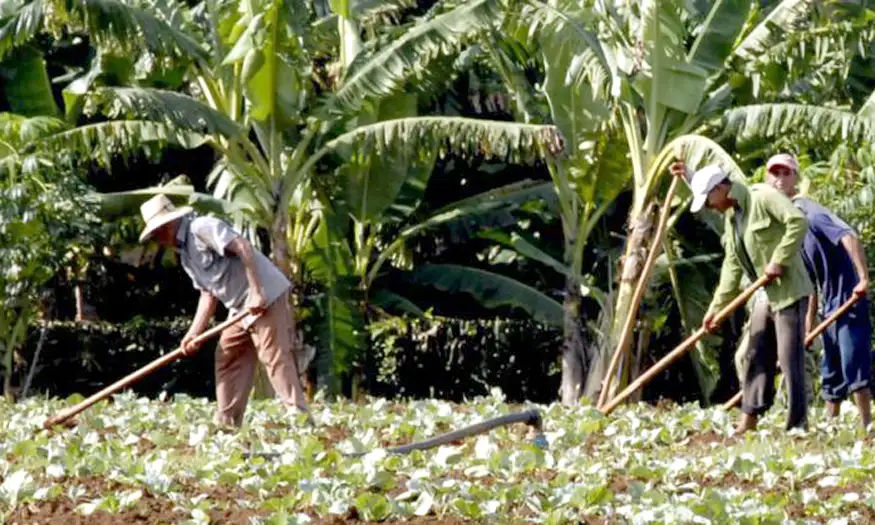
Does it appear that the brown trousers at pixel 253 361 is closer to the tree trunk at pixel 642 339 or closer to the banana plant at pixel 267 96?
the banana plant at pixel 267 96

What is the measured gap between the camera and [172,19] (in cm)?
1848

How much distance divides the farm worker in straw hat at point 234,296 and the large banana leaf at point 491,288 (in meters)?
9.00

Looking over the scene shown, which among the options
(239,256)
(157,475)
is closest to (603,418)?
(239,256)

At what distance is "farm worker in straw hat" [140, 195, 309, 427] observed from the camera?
11492mm

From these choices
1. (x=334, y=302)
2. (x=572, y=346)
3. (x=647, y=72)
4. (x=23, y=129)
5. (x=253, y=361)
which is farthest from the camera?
(x=334, y=302)

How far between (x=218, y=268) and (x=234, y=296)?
20 centimetres

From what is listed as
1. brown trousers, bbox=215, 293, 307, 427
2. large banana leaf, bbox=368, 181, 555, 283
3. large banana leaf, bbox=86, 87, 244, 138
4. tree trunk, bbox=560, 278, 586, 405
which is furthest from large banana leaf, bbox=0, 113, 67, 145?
brown trousers, bbox=215, 293, 307, 427

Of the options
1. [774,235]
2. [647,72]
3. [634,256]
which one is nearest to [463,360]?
[634,256]

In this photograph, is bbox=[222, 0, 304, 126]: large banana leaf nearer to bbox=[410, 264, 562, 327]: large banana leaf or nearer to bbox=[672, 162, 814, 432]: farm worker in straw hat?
bbox=[410, 264, 562, 327]: large banana leaf

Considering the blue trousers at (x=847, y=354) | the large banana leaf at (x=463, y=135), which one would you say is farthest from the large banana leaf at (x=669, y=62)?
the blue trousers at (x=847, y=354)

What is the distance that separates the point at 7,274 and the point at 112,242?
7.92 ft

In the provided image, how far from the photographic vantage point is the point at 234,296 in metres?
11.8

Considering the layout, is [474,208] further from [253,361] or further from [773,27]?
[253,361]

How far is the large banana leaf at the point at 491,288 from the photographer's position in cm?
2083
